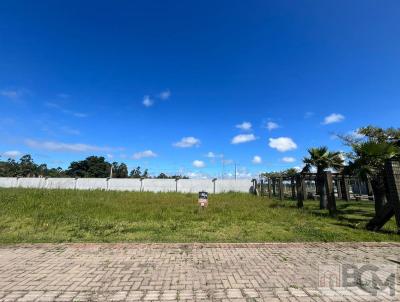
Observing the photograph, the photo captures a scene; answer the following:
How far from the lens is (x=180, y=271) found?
471 cm

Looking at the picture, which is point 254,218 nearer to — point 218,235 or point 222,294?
point 218,235

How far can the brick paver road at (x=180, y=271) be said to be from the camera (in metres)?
3.76

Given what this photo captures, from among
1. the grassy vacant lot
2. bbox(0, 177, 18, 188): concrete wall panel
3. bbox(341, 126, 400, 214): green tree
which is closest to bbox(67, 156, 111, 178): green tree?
bbox(0, 177, 18, 188): concrete wall panel

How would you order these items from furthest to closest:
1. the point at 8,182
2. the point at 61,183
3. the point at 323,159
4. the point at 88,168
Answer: the point at 88,168, the point at 8,182, the point at 61,183, the point at 323,159

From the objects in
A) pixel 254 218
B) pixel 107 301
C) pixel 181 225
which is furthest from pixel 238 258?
pixel 254 218

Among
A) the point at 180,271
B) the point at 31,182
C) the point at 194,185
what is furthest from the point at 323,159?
the point at 31,182

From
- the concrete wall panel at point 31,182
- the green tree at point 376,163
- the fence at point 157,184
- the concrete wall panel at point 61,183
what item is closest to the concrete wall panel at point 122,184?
the fence at point 157,184

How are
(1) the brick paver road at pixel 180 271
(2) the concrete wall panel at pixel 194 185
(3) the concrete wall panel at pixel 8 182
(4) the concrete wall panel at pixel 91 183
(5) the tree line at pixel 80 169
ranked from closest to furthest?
(1) the brick paver road at pixel 180 271 < (2) the concrete wall panel at pixel 194 185 < (4) the concrete wall panel at pixel 91 183 < (3) the concrete wall panel at pixel 8 182 < (5) the tree line at pixel 80 169

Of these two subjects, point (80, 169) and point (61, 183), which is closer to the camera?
point (61, 183)

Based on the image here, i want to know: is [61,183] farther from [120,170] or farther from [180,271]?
[120,170]

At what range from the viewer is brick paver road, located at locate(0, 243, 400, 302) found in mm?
3760

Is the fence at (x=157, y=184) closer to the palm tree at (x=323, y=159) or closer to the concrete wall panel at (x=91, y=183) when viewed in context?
the concrete wall panel at (x=91, y=183)

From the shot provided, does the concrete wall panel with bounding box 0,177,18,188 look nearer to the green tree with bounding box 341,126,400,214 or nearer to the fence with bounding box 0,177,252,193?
the fence with bounding box 0,177,252,193

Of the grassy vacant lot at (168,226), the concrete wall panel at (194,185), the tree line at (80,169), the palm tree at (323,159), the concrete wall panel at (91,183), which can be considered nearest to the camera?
the grassy vacant lot at (168,226)
